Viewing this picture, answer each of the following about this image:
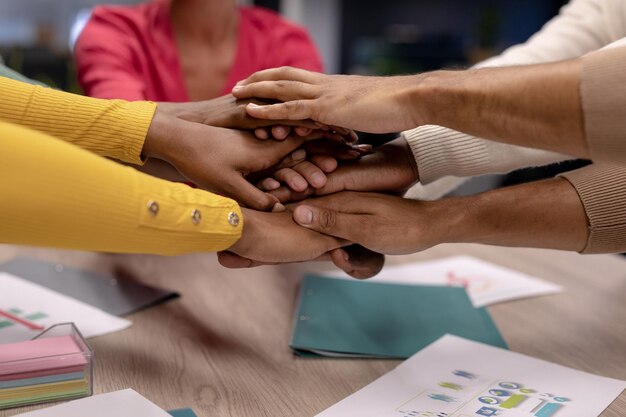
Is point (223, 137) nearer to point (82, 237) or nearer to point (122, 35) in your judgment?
point (82, 237)

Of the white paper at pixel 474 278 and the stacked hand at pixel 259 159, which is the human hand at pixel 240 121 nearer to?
the stacked hand at pixel 259 159

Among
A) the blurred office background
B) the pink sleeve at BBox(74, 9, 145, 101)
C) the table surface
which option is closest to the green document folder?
the table surface

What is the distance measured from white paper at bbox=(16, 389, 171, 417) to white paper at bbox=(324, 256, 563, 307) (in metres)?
0.56

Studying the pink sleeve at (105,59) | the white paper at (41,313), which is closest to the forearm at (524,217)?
the white paper at (41,313)

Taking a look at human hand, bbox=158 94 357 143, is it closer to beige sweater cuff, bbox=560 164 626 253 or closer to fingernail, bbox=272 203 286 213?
fingernail, bbox=272 203 286 213

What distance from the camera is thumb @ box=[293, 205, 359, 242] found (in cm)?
103

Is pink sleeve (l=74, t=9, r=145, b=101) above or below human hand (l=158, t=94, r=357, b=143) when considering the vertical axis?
above

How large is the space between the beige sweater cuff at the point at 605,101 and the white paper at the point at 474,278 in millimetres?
450

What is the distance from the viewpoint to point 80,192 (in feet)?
2.42

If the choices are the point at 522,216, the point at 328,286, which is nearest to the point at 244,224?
the point at 328,286

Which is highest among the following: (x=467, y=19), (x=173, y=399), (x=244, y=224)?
(x=467, y=19)

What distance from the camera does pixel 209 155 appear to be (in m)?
1.06

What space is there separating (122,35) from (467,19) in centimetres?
373

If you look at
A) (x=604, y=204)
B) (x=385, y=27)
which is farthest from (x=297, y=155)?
(x=385, y=27)
